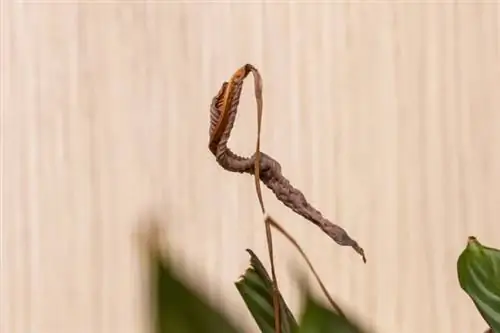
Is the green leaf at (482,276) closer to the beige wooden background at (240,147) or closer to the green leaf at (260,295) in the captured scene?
the green leaf at (260,295)

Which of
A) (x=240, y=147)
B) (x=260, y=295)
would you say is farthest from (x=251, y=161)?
(x=240, y=147)

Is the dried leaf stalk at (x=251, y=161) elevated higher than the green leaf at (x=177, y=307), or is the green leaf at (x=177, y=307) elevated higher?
the dried leaf stalk at (x=251, y=161)

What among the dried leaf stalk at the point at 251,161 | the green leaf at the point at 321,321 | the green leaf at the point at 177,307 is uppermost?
the dried leaf stalk at the point at 251,161

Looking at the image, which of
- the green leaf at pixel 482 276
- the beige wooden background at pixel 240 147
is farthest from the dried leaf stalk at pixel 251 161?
the beige wooden background at pixel 240 147

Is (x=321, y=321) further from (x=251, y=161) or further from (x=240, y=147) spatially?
(x=240, y=147)

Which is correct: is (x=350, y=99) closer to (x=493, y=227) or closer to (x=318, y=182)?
(x=318, y=182)

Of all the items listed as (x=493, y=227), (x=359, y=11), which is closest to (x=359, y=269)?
(x=493, y=227)
